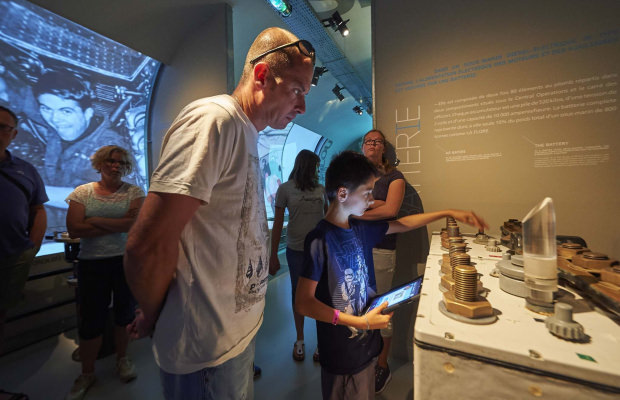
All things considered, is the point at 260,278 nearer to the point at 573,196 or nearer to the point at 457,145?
the point at 457,145

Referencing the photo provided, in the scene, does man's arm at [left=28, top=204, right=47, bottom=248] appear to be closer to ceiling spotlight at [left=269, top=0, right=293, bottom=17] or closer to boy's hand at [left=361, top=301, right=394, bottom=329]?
boy's hand at [left=361, top=301, right=394, bottom=329]

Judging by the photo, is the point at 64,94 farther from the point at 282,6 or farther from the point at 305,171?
the point at 305,171

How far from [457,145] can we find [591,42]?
3.69ft

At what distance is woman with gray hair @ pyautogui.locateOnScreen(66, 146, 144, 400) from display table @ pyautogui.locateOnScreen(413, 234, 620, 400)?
2.56m

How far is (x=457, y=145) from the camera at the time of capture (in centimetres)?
228

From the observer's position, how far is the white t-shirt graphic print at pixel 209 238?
0.73 m

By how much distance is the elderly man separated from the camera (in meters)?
2.01

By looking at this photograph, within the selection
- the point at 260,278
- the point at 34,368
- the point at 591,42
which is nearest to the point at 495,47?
the point at 591,42

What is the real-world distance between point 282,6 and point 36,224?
384 cm

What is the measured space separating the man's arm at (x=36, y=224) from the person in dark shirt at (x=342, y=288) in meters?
2.70

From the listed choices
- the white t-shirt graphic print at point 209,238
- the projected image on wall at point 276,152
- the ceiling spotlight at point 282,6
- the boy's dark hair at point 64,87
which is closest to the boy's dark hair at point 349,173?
the white t-shirt graphic print at point 209,238

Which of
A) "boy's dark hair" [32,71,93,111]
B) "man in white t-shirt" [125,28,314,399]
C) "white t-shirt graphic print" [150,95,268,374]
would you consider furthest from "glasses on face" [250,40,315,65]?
"boy's dark hair" [32,71,93,111]

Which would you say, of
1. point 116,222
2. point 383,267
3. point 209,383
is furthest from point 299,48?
point 116,222

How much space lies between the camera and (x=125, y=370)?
2.27 m
